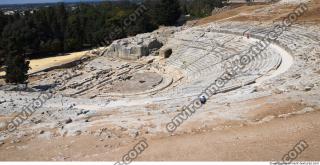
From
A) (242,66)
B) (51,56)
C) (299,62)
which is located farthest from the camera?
(51,56)

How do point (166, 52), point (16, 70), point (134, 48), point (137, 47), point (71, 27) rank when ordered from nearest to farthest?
point (16, 70) < point (166, 52) < point (137, 47) < point (134, 48) < point (71, 27)

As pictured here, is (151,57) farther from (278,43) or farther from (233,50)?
(278,43)

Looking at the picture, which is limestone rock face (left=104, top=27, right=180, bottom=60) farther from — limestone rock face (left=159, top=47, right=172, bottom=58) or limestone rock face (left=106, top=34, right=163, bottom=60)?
limestone rock face (left=159, top=47, right=172, bottom=58)

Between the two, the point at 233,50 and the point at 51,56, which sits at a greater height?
the point at 233,50

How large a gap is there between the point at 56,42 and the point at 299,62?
37.8 metres

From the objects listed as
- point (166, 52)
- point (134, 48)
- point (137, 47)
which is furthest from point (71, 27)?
point (166, 52)

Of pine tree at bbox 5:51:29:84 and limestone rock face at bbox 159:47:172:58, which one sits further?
limestone rock face at bbox 159:47:172:58

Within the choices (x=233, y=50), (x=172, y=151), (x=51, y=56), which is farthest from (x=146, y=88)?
(x=51, y=56)

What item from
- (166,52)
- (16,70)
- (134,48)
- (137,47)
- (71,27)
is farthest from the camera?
(71,27)

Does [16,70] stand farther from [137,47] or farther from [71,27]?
[71,27]

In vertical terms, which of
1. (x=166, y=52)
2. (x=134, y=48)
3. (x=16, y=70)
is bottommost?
(x=166, y=52)

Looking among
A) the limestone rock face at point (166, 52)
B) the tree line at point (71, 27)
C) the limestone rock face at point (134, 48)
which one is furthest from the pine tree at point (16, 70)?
the tree line at point (71, 27)

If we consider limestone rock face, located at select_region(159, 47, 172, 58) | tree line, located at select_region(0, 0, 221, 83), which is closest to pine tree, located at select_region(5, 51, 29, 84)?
limestone rock face, located at select_region(159, 47, 172, 58)

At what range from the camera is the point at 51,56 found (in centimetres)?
5184
